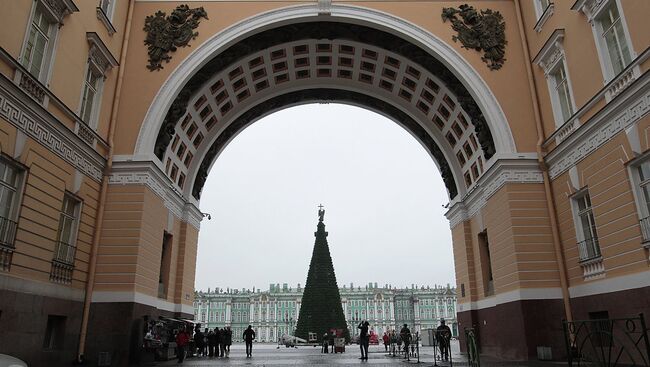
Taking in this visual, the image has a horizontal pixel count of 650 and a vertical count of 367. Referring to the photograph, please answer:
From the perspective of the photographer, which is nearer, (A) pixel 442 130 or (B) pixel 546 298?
(B) pixel 546 298

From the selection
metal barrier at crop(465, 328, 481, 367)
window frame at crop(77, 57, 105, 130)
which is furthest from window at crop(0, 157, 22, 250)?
metal barrier at crop(465, 328, 481, 367)

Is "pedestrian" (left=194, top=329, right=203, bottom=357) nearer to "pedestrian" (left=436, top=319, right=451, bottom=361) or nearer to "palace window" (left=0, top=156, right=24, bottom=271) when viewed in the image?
"pedestrian" (left=436, top=319, right=451, bottom=361)

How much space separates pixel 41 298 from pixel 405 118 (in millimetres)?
19036

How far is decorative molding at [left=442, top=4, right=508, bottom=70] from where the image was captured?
67.3 ft

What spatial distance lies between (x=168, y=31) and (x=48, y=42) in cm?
638

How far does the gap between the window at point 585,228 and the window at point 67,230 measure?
17.4 meters

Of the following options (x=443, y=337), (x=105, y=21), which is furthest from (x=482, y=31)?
(x=105, y=21)

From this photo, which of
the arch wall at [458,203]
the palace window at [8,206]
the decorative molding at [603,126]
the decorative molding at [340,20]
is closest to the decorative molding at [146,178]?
the arch wall at [458,203]

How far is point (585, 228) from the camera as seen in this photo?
16.5 meters

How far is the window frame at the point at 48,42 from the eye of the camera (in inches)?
536

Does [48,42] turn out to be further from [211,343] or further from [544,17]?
[544,17]

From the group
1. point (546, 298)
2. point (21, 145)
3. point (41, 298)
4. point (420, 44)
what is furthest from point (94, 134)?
point (546, 298)

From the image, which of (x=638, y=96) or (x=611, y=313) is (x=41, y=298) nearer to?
(x=611, y=313)

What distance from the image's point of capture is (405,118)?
26.2 m
